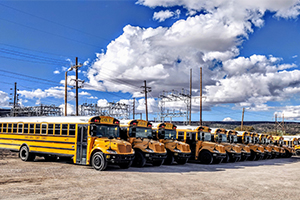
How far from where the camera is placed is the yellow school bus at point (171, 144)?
675 inches

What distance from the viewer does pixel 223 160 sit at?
21.0 metres

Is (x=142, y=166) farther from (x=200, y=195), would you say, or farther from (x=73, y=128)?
(x=200, y=195)

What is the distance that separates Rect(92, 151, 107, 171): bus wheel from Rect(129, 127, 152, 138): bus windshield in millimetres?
3082

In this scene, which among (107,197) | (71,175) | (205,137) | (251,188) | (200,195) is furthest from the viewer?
(205,137)

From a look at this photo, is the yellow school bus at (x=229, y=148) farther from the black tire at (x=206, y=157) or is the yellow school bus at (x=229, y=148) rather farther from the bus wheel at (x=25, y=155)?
the bus wheel at (x=25, y=155)

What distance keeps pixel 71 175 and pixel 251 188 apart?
672 centimetres

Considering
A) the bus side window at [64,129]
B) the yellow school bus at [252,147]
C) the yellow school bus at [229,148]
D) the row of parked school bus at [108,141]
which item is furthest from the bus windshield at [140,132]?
the yellow school bus at [252,147]

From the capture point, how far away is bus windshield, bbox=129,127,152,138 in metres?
15.9

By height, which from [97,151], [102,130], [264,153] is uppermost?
[102,130]

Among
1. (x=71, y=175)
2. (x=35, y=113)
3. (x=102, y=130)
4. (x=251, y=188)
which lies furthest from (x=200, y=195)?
(x=35, y=113)

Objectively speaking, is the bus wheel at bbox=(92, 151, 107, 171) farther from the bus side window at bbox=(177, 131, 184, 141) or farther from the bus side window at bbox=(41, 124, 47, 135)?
the bus side window at bbox=(177, 131, 184, 141)

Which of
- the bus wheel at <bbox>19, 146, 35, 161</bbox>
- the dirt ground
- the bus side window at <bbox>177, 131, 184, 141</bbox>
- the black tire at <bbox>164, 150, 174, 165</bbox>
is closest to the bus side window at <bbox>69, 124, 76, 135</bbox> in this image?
the dirt ground

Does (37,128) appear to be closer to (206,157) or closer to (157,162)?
(157,162)

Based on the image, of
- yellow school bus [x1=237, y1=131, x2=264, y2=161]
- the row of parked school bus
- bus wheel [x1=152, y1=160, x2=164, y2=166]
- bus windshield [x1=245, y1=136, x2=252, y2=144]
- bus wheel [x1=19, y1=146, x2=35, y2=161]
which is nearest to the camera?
the row of parked school bus
